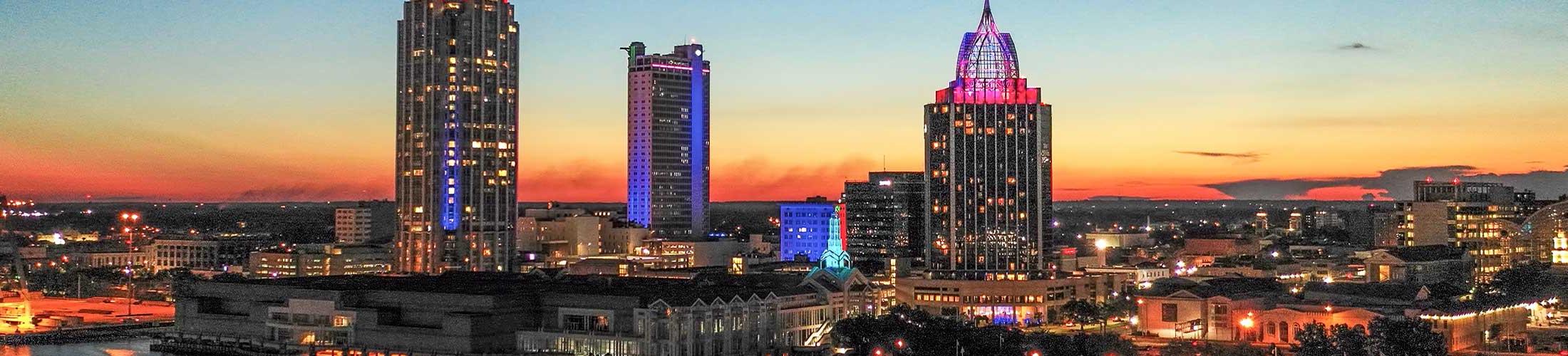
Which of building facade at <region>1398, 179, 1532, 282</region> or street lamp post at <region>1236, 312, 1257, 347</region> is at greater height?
building facade at <region>1398, 179, 1532, 282</region>

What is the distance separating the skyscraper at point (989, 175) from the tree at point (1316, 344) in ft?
231

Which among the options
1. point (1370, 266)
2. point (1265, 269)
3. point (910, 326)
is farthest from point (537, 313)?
point (1265, 269)

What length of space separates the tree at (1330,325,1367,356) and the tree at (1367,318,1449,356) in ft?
3.14

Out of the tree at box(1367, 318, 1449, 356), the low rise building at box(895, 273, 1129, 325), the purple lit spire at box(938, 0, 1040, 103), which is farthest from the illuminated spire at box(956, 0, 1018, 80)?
the tree at box(1367, 318, 1449, 356)

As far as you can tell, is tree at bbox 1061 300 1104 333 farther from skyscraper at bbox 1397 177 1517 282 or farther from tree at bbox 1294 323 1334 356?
skyscraper at bbox 1397 177 1517 282

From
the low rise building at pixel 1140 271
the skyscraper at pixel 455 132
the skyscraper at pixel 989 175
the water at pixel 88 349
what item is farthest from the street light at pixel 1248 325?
the skyscraper at pixel 455 132

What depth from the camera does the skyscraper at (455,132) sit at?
174000 mm

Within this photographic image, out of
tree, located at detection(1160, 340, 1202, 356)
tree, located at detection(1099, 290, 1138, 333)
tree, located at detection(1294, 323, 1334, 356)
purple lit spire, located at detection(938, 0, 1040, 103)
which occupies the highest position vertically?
purple lit spire, located at detection(938, 0, 1040, 103)

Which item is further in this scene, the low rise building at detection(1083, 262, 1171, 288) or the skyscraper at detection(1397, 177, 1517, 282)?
the low rise building at detection(1083, 262, 1171, 288)

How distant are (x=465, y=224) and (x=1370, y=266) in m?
92.9

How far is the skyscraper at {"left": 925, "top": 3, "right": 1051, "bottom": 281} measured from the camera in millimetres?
166000

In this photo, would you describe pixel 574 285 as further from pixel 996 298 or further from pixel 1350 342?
pixel 1350 342

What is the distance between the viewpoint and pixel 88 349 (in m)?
136

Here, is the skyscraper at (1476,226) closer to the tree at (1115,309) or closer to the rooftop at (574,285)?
the tree at (1115,309)
